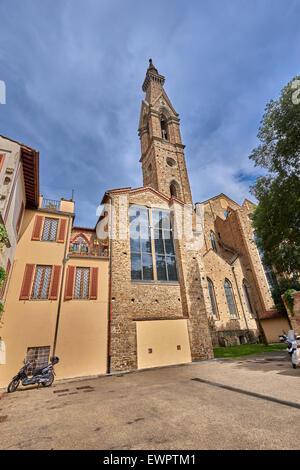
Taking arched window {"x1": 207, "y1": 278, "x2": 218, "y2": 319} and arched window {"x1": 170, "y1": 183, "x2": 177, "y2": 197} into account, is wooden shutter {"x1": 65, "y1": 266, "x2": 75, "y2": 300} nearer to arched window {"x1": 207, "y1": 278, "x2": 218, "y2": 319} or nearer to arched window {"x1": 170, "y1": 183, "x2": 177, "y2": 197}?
arched window {"x1": 207, "y1": 278, "x2": 218, "y2": 319}

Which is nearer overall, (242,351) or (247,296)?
(242,351)

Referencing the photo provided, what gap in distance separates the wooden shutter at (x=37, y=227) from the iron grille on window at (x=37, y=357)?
5.42 metres

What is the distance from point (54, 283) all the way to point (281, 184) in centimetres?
1414

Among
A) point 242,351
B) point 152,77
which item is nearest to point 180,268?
point 242,351

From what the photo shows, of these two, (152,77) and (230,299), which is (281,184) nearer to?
(230,299)

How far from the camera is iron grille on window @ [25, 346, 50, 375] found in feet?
29.6

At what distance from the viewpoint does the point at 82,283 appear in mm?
11203

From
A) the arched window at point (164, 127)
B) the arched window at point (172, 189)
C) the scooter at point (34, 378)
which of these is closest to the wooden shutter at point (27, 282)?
the scooter at point (34, 378)

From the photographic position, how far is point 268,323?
66.1 ft

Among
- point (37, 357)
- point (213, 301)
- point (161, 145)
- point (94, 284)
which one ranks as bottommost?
point (37, 357)

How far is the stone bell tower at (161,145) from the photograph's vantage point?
72.2 feet

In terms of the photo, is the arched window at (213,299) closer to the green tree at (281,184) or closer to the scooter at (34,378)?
the green tree at (281,184)
